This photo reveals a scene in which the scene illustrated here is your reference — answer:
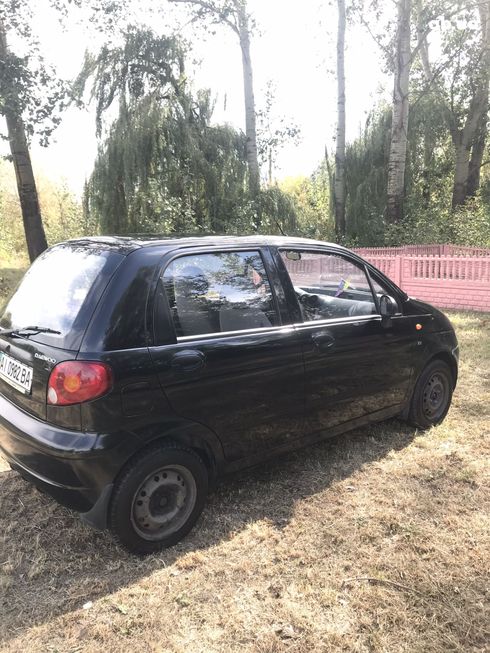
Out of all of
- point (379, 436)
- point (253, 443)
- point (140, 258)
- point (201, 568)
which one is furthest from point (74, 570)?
point (379, 436)

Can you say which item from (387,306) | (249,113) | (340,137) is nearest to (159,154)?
(249,113)

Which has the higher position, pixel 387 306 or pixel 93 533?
pixel 387 306

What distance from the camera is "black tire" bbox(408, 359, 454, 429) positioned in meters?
4.16

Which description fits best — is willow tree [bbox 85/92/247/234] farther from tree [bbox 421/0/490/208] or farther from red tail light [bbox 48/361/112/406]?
red tail light [bbox 48/361/112/406]

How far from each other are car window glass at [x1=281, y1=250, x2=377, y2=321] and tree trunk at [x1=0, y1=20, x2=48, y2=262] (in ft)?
33.0

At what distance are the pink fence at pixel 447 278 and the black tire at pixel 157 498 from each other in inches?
341

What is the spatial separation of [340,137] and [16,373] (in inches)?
690

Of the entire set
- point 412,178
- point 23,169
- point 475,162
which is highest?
point 475,162

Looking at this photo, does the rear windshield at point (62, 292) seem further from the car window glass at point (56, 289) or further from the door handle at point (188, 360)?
the door handle at point (188, 360)

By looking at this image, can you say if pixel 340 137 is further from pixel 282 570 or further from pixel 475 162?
pixel 282 570

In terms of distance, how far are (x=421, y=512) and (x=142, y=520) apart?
168 centimetres

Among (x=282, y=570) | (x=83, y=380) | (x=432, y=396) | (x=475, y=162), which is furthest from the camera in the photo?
(x=475, y=162)

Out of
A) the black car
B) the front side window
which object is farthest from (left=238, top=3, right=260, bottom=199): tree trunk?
the front side window

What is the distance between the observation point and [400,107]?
1522 centimetres
